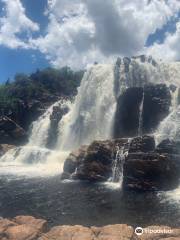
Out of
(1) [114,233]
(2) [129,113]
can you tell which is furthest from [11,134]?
(1) [114,233]

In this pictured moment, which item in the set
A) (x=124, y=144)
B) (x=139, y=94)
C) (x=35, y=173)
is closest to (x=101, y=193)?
(x=124, y=144)

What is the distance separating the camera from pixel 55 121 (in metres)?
74.9

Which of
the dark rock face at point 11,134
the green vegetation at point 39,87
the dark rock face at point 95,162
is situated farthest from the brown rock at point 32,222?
the green vegetation at point 39,87

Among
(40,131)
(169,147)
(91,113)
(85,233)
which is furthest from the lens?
(40,131)

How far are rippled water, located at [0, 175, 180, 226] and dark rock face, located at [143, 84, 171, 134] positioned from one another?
→ 716 inches

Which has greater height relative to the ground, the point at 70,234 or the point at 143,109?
the point at 143,109

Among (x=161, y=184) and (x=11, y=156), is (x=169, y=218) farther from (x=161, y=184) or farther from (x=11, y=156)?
(x=11, y=156)

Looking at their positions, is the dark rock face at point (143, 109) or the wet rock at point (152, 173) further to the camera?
the dark rock face at point (143, 109)

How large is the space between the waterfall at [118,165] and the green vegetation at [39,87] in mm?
49356

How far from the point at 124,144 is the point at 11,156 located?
30468mm

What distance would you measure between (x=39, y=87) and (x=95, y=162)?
2397 inches

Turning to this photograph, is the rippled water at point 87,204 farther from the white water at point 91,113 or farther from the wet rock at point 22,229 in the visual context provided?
the white water at point 91,113

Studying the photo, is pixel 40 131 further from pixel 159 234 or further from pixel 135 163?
pixel 159 234

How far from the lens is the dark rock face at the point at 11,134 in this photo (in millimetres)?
77800
